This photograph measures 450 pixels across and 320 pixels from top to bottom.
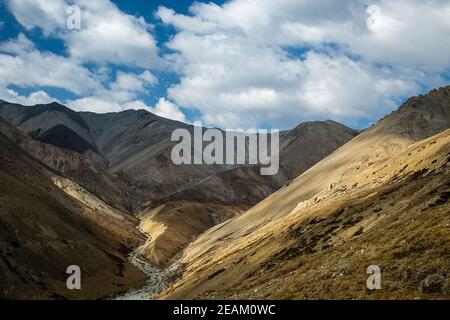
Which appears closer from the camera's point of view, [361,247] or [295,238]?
[361,247]

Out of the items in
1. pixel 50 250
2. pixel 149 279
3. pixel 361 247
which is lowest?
pixel 361 247

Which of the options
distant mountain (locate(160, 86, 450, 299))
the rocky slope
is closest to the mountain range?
distant mountain (locate(160, 86, 450, 299))

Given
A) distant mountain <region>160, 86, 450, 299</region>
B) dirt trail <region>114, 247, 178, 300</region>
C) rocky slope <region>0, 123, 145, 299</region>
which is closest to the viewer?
distant mountain <region>160, 86, 450, 299</region>

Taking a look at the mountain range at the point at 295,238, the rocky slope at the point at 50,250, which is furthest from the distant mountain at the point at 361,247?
the rocky slope at the point at 50,250

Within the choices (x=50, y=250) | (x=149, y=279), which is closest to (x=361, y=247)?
(x=50, y=250)

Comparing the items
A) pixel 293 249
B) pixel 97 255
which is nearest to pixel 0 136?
pixel 97 255

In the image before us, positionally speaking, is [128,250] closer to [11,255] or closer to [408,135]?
[11,255]

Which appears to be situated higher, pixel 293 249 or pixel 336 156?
pixel 336 156

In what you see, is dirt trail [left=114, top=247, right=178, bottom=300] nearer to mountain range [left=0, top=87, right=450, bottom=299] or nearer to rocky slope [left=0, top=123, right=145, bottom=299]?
mountain range [left=0, top=87, right=450, bottom=299]

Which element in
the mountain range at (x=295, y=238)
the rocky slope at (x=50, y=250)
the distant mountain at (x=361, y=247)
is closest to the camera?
the distant mountain at (x=361, y=247)

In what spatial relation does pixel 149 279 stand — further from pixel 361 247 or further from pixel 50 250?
pixel 361 247

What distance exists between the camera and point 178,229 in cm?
19625

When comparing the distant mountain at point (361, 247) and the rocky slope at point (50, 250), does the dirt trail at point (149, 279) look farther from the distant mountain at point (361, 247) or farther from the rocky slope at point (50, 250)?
the distant mountain at point (361, 247)
